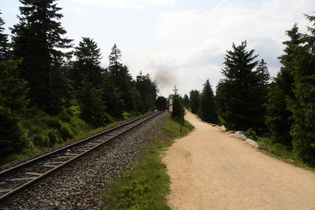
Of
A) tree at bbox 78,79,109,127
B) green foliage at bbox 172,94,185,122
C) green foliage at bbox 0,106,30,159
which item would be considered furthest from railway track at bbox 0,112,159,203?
green foliage at bbox 172,94,185,122

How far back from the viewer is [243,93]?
741 inches

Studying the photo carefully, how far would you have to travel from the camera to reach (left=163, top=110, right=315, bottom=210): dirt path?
5.01 meters

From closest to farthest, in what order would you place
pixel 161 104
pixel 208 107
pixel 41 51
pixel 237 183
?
pixel 237 183 < pixel 41 51 < pixel 208 107 < pixel 161 104

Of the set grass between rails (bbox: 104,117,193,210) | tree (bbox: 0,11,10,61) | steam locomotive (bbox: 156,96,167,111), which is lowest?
grass between rails (bbox: 104,117,193,210)

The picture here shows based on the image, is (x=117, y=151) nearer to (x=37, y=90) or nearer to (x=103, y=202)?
(x=103, y=202)

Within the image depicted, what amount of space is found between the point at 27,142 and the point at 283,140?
17850 millimetres

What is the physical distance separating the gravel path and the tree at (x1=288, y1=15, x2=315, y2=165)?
8.40m

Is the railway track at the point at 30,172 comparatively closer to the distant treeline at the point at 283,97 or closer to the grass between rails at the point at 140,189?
the grass between rails at the point at 140,189

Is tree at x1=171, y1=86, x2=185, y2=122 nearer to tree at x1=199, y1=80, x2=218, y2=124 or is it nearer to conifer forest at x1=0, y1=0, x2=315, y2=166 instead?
conifer forest at x1=0, y1=0, x2=315, y2=166

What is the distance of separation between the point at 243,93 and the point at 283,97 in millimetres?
4268

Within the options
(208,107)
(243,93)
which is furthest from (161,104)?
(243,93)

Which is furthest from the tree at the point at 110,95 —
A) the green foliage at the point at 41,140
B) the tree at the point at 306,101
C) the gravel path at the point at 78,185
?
the tree at the point at 306,101

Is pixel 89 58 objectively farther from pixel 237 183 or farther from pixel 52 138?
pixel 237 183

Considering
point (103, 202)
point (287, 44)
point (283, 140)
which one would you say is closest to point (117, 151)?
point (103, 202)
